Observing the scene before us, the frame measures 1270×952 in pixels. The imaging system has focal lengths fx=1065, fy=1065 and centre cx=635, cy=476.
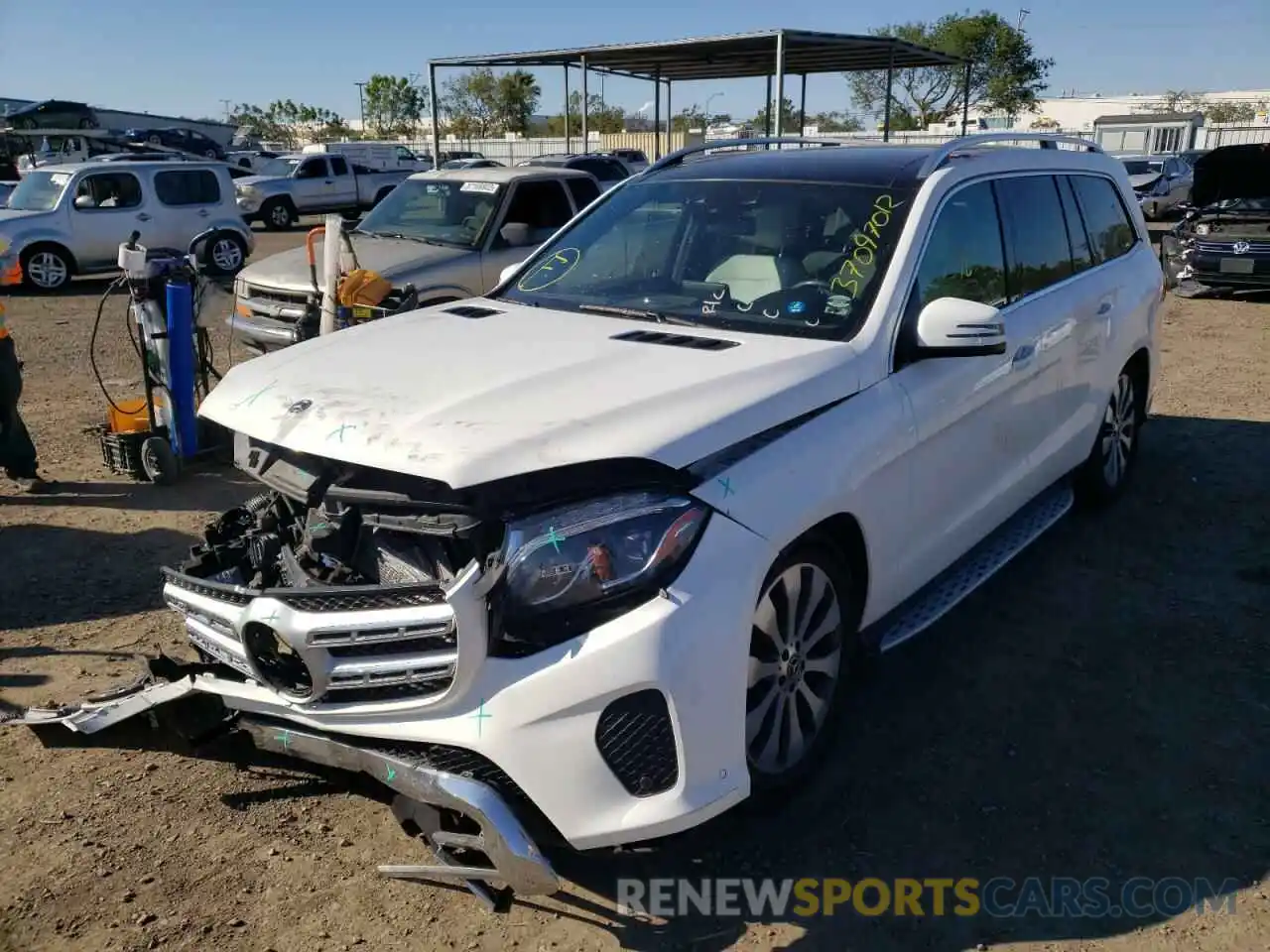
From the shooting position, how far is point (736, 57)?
21.7 m

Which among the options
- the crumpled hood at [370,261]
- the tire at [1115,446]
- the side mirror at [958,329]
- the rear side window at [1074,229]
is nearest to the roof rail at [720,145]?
the rear side window at [1074,229]

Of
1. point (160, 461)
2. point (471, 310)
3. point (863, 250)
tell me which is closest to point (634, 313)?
point (471, 310)

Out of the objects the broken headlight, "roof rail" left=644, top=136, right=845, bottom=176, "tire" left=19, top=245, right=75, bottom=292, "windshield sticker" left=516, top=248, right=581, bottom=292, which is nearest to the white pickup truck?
"tire" left=19, top=245, right=75, bottom=292

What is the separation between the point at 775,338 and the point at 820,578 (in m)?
0.84

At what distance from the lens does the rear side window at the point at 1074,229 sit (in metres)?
5.11

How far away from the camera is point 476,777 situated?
257cm

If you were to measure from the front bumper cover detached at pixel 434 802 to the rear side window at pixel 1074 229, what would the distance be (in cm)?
399

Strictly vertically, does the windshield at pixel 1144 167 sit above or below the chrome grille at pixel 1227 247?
above

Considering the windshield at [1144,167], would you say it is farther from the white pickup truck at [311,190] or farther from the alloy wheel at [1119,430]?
the alloy wheel at [1119,430]

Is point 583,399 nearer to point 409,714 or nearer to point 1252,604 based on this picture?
point 409,714

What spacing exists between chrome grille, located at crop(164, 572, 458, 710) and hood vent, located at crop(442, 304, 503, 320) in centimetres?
166

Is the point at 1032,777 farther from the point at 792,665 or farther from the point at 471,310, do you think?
the point at 471,310

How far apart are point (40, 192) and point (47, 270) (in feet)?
4.23

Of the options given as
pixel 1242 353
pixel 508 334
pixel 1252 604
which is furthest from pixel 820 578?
pixel 1242 353
